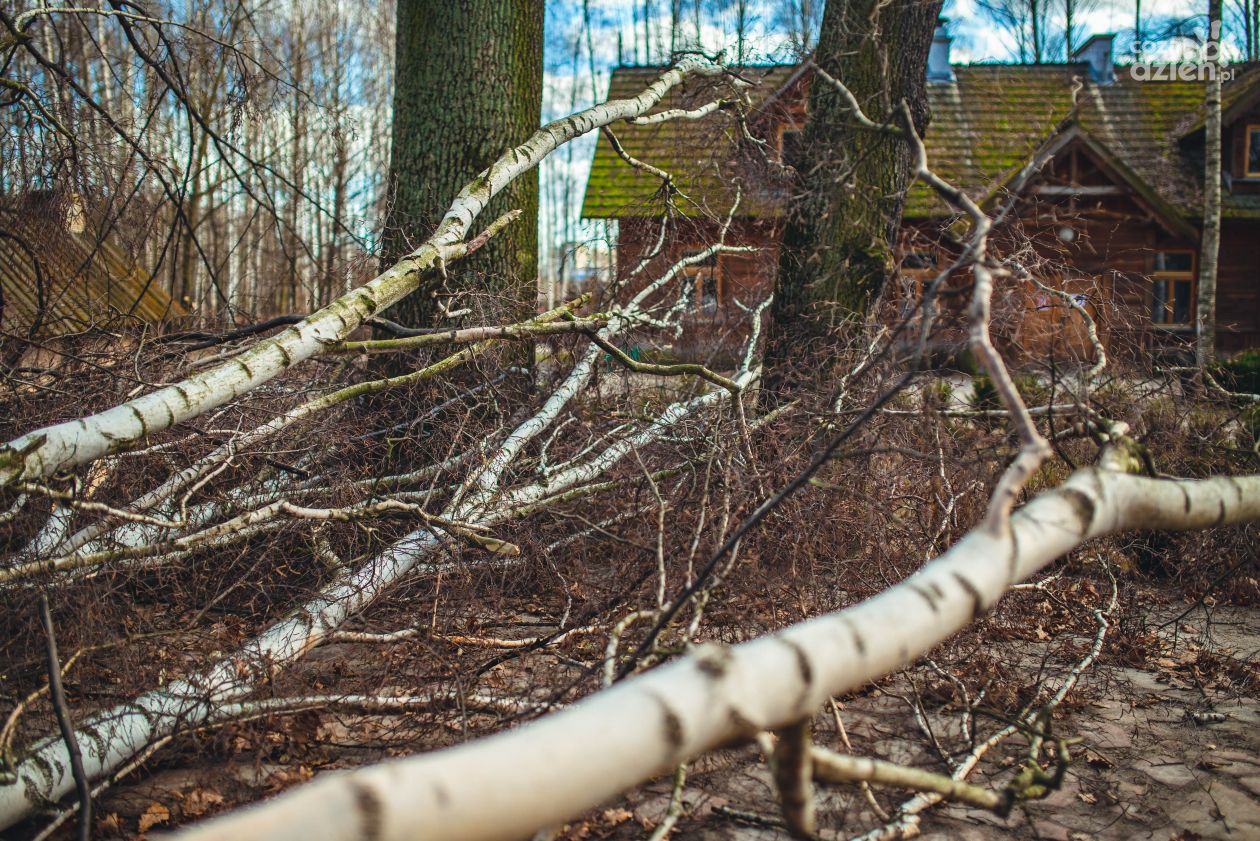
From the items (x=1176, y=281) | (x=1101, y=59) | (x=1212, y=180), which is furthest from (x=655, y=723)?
(x=1101, y=59)

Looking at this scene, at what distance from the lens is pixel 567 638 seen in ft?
11.9

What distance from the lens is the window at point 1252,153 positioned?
744 inches

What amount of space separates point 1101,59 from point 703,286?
1964 centimetres

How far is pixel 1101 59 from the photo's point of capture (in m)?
21.8

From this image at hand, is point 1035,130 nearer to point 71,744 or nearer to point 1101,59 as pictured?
point 1101,59

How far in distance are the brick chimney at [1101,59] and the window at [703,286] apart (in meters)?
18.2

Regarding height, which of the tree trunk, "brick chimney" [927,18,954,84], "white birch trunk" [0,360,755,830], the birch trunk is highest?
"brick chimney" [927,18,954,84]

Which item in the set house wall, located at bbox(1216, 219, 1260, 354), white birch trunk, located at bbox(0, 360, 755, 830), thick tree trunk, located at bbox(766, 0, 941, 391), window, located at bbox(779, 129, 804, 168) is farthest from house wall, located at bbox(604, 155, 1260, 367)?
house wall, located at bbox(1216, 219, 1260, 354)

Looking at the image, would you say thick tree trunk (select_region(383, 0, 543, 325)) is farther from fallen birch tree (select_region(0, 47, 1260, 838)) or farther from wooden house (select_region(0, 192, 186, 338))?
wooden house (select_region(0, 192, 186, 338))

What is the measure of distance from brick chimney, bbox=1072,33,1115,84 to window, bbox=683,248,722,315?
18191 millimetres

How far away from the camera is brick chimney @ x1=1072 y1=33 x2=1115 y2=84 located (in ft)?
70.3

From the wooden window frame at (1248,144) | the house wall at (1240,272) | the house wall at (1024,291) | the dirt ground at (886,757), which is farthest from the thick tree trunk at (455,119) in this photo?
the wooden window frame at (1248,144)

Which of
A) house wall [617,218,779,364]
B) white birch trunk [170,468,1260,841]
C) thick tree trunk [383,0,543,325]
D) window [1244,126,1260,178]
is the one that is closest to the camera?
white birch trunk [170,468,1260,841]

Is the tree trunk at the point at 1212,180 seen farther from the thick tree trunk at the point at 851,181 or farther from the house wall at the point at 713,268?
the thick tree trunk at the point at 851,181
